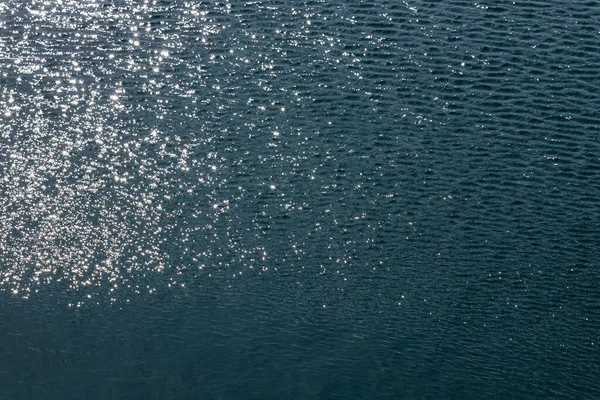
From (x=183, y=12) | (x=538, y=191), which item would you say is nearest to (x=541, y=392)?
(x=538, y=191)

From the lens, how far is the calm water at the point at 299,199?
60.9 metres

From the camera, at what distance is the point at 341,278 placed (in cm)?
6606

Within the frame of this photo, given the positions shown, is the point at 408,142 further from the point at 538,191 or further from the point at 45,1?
the point at 45,1

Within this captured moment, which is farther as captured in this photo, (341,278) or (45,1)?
(45,1)

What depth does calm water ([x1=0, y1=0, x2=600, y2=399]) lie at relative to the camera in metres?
60.9

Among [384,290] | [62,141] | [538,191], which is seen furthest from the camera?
[62,141]

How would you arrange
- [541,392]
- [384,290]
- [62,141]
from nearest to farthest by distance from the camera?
[541,392] → [384,290] → [62,141]

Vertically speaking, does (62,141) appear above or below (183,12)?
below

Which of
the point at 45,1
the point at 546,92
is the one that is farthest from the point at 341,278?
the point at 45,1

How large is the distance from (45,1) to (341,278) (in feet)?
135

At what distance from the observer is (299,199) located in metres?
71.2

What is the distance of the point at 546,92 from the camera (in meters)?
78.4

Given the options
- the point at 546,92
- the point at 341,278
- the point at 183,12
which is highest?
the point at 183,12

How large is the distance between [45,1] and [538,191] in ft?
152
